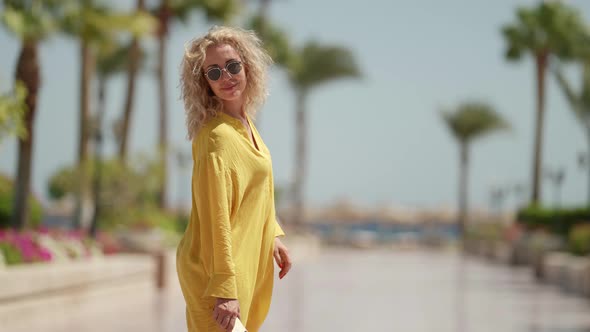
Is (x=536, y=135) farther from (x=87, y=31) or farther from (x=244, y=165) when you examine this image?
(x=244, y=165)

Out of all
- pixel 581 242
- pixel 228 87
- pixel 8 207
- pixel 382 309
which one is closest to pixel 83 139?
pixel 8 207

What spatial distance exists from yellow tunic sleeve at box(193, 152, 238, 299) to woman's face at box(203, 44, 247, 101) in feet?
0.96

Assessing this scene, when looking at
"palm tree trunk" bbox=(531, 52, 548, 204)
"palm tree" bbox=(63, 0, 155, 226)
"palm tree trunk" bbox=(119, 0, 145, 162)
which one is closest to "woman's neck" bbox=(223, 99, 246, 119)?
"palm tree" bbox=(63, 0, 155, 226)

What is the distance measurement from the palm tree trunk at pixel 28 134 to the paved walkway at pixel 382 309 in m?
2.59

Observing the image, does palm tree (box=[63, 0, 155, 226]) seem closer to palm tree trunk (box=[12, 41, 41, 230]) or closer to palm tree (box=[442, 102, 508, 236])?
palm tree trunk (box=[12, 41, 41, 230])

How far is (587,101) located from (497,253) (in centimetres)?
653

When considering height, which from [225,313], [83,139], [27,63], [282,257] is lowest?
[225,313]

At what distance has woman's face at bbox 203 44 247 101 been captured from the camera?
10.9 ft

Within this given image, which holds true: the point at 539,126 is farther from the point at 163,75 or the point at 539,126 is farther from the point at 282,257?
the point at 282,257

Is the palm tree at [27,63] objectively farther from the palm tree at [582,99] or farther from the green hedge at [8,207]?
the palm tree at [582,99]

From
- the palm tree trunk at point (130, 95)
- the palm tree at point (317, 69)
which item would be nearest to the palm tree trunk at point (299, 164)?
the palm tree at point (317, 69)

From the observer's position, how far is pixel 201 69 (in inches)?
133

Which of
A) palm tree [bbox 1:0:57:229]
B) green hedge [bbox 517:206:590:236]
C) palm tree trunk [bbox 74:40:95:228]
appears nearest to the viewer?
palm tree [bbox 1:0:57:229]

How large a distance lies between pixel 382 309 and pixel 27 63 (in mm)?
7739
